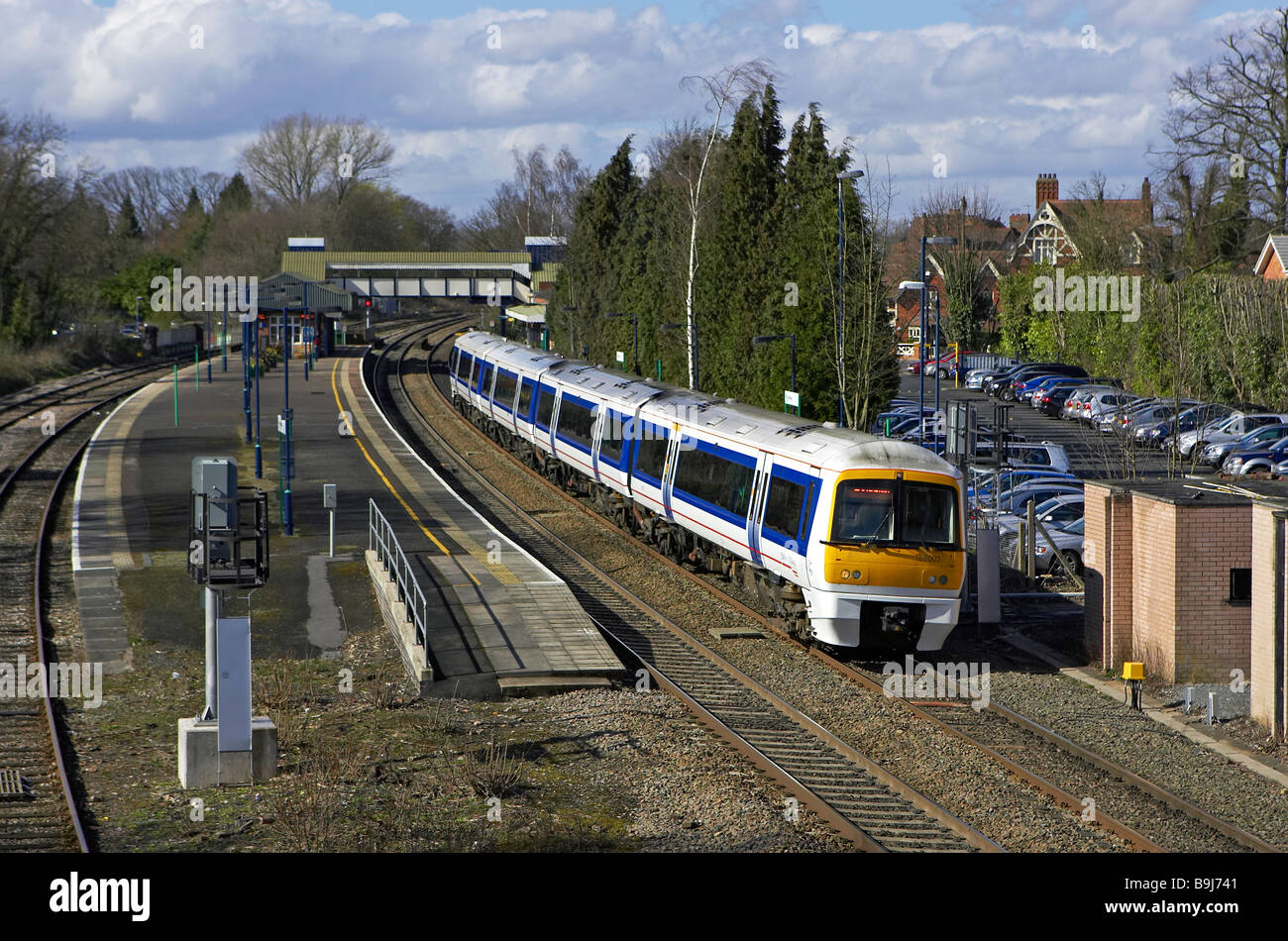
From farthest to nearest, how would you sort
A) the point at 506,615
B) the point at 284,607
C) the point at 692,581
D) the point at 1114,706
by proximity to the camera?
the point at 692,581
the point at 284,607
the point at 506,615
the point at 1114,706

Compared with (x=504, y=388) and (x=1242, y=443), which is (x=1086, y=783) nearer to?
(x=504, y=388)

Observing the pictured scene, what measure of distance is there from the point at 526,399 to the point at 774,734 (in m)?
21.6

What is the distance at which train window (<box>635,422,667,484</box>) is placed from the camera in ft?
76.6

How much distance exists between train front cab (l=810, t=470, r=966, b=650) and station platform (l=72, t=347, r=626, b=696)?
2821 millimetres

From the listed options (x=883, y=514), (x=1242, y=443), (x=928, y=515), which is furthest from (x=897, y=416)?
(x=883, y=514)

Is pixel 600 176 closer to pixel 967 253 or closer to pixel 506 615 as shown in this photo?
pixel 967 253

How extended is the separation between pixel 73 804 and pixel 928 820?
7047mm

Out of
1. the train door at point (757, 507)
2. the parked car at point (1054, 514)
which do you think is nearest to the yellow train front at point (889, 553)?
the train door at point (757, 507)

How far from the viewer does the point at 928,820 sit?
11336mm

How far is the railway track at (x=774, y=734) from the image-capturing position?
11.0 meters

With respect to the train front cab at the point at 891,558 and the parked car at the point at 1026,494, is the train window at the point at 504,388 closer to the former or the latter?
the parked car at the point at 1026,494

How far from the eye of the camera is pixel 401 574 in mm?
18797

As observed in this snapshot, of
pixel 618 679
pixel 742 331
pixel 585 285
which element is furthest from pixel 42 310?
pixel 618 679

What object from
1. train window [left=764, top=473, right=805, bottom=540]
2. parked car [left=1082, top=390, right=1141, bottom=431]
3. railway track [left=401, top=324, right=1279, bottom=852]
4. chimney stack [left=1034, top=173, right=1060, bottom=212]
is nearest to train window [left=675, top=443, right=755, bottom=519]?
train window [left=764, top=473, right=805, bottom=540]
